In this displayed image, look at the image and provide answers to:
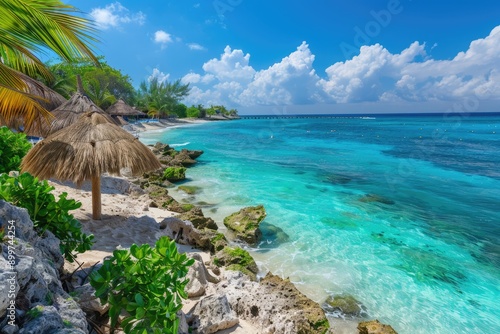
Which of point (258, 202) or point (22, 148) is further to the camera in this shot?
point (258, 202)

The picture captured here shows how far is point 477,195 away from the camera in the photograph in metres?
12.9

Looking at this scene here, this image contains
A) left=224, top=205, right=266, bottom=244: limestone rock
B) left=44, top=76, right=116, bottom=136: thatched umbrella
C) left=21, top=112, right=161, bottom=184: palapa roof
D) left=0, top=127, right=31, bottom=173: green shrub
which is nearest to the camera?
left=21, top=112, right=161, bottom=184: palapa roof

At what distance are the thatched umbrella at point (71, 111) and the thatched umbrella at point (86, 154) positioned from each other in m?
2.62

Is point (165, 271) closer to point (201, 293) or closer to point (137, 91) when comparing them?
point (201, 293)

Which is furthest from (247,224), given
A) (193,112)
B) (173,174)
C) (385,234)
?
(193,112)

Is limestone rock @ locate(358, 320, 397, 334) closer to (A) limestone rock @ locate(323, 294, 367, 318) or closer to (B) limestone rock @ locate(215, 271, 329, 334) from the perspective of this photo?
(A) limestone rock @ locate(323, 294, 367, 318)

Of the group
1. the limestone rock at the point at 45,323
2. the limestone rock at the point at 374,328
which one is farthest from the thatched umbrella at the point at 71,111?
the limestone rock at the point at 374,328

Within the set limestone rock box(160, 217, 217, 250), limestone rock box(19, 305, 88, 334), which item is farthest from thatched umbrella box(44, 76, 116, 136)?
limestone rock box(19, 305, 88, 334)

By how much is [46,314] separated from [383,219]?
9.95 metres

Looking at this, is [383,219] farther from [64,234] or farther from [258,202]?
[64,234]

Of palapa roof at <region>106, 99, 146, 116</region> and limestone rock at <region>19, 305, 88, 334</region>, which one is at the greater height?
palapa roof at <region>106, 99, 146, 116</region>

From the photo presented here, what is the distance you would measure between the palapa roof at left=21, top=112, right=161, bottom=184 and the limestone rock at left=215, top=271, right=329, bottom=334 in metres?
3.05

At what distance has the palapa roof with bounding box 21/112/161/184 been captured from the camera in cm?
516

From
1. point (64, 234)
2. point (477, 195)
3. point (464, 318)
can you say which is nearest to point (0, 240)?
point (64, 234)
